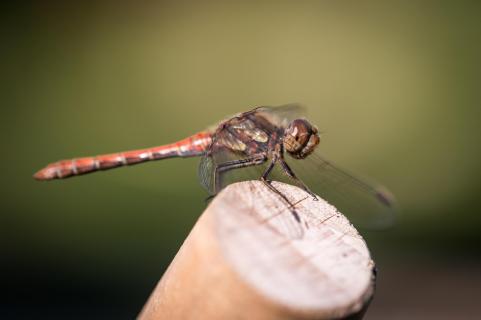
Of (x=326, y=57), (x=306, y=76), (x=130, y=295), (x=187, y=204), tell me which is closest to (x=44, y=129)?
(x=187, y=204)

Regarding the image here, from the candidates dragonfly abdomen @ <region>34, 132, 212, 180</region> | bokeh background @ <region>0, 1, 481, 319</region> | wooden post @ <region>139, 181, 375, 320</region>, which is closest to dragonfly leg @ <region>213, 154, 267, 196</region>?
dragonfly abdomen @ <region>34, 132, 212, 180</region>

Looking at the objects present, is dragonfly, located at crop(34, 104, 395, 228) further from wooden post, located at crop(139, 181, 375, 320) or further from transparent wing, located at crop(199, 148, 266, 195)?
wooden post, located at crop(139, 181, 375, 320)

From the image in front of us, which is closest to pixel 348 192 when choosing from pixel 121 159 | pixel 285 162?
pixel 285 162

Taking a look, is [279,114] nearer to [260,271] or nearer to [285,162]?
[285,162]

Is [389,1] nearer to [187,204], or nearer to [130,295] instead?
[187,204]

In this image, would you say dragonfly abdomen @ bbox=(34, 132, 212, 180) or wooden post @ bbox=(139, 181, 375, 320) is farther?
dragonfly abdomen @ bbox=(34, 132, 212, 180)

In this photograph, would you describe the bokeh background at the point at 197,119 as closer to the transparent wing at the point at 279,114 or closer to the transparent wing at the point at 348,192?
the transparent wing at the point at 348,192
